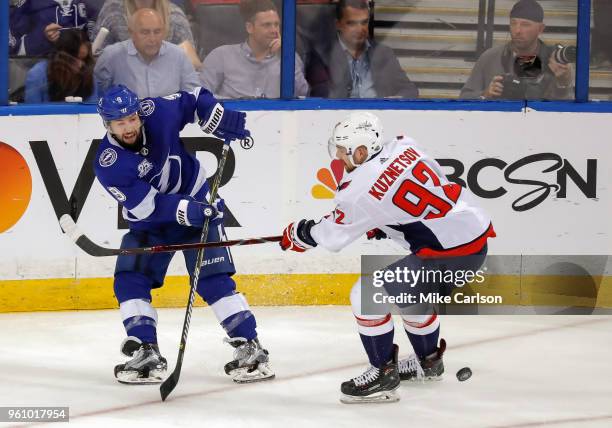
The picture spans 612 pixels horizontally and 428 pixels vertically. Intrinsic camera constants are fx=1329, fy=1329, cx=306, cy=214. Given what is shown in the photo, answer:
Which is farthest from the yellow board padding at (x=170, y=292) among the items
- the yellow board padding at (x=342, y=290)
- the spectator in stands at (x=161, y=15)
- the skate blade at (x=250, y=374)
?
the skate blade at (x=250, y=374)

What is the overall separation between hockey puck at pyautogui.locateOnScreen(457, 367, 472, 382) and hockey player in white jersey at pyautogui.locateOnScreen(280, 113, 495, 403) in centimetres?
22

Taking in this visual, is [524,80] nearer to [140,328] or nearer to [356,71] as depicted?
[356,71]

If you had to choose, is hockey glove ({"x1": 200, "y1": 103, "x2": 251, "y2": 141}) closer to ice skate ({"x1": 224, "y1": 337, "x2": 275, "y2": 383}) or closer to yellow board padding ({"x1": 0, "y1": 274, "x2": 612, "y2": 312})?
ice skate ({"x1": 224, "y1": 337, "x2": 275, "y2": 383})

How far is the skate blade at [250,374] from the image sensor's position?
4648 mm

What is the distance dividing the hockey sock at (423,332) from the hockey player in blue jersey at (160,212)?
20.4 inches

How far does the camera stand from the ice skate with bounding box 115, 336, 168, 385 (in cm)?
463

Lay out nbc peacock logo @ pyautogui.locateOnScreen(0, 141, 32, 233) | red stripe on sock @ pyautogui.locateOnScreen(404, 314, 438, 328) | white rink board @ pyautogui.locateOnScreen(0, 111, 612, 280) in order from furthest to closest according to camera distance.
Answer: white rink board @ pyautogui.locateOnScreen(0, 111, 612, 280) < nbc peacock logo @ pyautogui.locateOnScreen(0, 141, 32, 233) < red stripe on sock @ pyautogui.locateOnScreen(404, 314, 438, 328)

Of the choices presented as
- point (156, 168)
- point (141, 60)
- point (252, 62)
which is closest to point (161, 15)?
point (141, 60)

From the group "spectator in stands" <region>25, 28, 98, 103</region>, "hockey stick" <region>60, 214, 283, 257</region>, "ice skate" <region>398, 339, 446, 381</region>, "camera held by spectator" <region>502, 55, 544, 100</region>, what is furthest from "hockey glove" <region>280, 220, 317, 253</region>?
"camera held by spectator" <region>502, 55, 544, 100</region>

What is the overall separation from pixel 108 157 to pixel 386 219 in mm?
977

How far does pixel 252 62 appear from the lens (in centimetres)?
588

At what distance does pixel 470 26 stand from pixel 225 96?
1.14 meters

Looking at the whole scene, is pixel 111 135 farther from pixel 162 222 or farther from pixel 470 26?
pixel 470 26

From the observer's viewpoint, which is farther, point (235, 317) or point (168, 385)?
point (235, 317)
